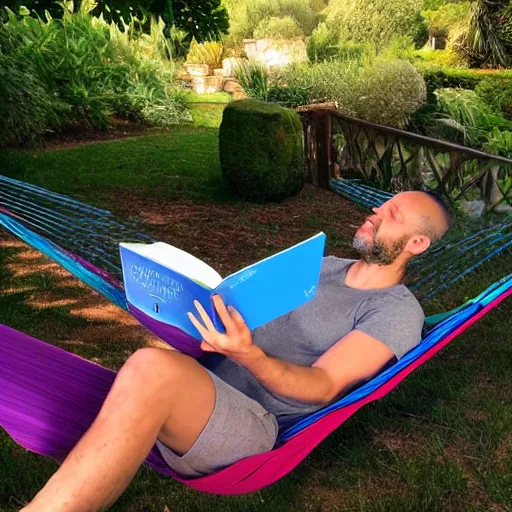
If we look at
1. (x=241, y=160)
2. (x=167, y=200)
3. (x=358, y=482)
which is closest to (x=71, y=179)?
(x=167, y=200)

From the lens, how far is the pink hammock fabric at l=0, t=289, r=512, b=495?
1393mm

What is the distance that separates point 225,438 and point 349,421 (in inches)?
36.3

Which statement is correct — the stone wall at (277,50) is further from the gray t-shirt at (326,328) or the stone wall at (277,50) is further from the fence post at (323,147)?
the gray t-shirt at (326,328)

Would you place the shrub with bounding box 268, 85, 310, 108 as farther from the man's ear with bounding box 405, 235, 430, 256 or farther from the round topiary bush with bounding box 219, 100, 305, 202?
the man's ear with bounding box 405, 235, 430, 256

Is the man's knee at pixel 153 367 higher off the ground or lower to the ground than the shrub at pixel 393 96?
higher

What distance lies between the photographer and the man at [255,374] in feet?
4.11

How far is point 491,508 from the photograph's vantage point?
1.84 metres

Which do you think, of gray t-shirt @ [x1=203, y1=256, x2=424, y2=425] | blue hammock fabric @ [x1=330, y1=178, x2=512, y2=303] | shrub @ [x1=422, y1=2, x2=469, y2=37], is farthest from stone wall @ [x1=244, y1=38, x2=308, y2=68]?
gray t-shirt @ [x1=203, y1=256, x2=424, y2=425]

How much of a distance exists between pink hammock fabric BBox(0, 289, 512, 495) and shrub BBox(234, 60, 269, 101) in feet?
25.2

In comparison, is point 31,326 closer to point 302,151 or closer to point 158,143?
point 302,151

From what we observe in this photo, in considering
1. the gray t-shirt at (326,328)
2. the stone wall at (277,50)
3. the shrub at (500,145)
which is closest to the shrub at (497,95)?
the shrub at (500,145)

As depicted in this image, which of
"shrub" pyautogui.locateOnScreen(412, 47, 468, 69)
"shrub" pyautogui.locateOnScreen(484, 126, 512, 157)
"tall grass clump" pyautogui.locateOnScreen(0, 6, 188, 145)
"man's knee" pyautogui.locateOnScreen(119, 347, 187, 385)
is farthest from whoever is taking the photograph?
"shrub" pyautogui.locateOnScreen(412, 47, 468, 69)

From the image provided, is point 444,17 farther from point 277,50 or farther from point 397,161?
point 397,161

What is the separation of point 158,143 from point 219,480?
643 cm
